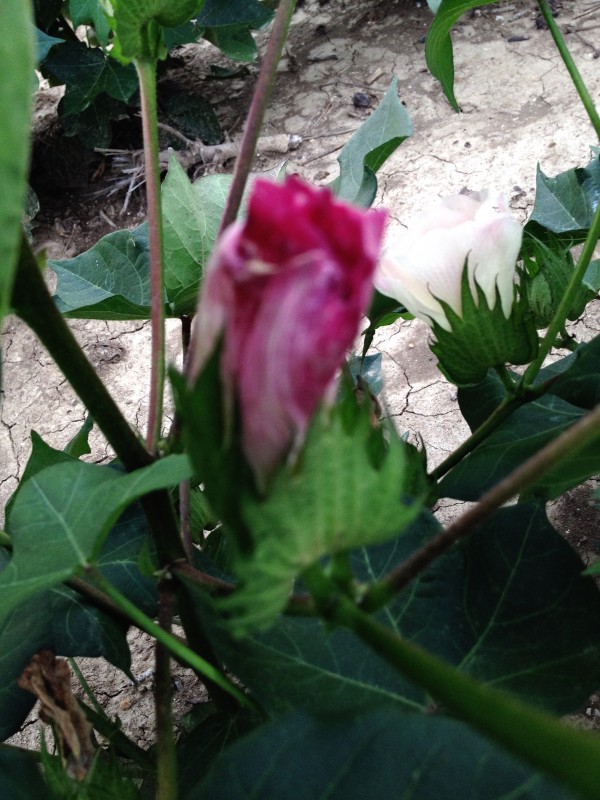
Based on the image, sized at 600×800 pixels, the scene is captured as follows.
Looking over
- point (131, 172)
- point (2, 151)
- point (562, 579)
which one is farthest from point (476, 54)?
point (2, 151)

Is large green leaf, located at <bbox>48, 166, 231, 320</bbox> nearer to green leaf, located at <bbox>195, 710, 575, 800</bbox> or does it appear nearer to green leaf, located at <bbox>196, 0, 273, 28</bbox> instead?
green leaf, located at <bbox>195, 710, 575, 800</bbox>

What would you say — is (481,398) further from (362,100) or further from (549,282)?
(362,100)

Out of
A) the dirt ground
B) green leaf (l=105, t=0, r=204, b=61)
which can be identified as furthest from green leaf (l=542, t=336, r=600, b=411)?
the dirt ground

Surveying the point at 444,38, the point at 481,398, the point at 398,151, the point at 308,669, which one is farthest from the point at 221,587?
the point at 398,151

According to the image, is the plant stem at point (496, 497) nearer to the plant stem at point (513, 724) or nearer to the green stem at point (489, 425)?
the plant stem at point (513, 724)

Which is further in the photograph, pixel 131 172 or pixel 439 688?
pixel 131 172

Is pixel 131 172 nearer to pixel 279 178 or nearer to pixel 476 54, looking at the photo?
pixel 476 54
